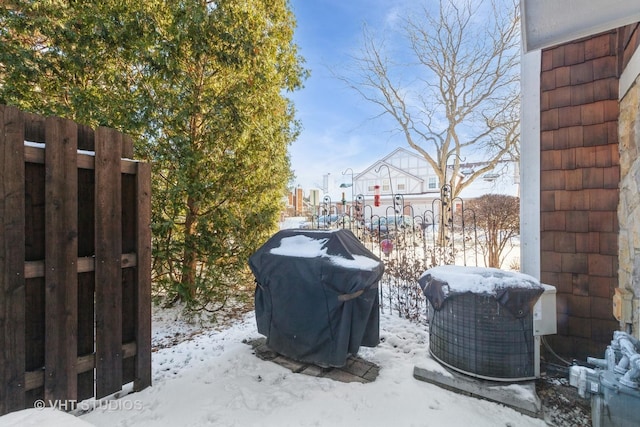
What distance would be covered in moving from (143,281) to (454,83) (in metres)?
11.5

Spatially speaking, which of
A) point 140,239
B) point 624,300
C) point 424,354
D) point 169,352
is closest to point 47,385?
point 140,239

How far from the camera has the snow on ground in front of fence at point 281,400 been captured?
177 cm

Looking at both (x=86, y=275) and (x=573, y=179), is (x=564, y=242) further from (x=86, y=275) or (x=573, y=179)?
(x=86, y=275)

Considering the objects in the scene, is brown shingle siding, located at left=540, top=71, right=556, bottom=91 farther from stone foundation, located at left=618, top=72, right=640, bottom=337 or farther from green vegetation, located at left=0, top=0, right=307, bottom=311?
green vegetation, located at left=0, top=0, right=307, bottom=311

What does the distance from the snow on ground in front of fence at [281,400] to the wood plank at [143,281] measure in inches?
6.5

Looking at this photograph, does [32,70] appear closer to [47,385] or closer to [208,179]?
[208,179]

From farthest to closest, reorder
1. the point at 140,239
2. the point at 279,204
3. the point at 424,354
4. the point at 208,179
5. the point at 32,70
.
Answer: the point at 279,204 < the point at 208,179 < the point at 32,70 < the point at 424,354 < the point at 140,239

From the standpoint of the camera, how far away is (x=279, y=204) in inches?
184

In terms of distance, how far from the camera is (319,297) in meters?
2.25

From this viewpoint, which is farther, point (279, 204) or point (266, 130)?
point (279, 204)

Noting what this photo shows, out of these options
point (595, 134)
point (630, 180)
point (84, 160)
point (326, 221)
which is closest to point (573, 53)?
point (595, 134)

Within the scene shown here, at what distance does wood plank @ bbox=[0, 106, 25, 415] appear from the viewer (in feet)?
5.07

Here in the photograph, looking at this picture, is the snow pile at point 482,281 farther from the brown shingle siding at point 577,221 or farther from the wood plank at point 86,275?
the wood plank at point 86,275

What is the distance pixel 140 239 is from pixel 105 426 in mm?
1166
